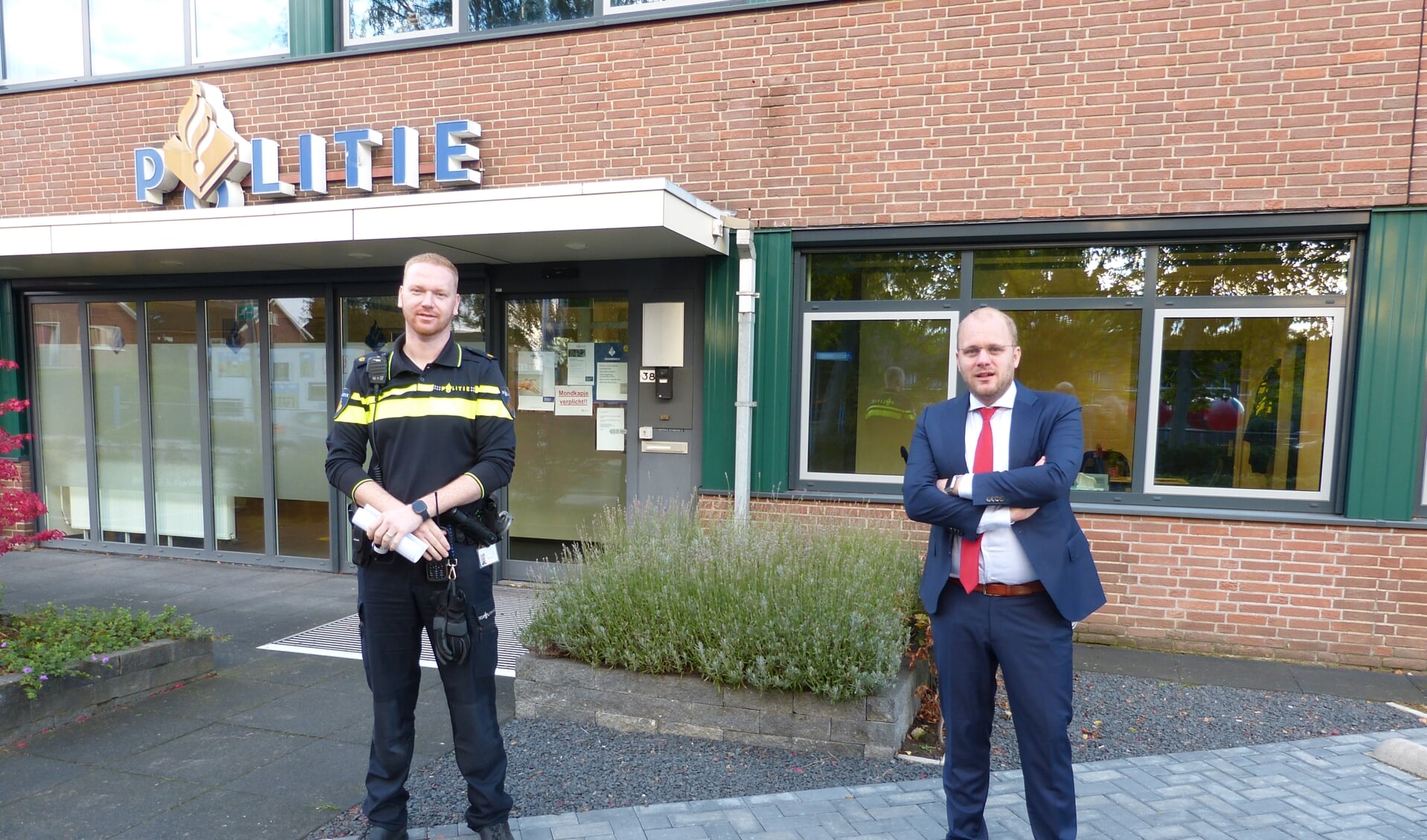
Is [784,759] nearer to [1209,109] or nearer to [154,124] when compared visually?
[1209,109]

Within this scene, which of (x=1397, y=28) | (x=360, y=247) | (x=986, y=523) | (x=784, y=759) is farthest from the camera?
(x=360, y=247)

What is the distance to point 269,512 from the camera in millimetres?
7777

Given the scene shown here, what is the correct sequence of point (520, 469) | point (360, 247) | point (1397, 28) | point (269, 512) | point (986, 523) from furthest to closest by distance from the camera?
point (269, 512) < point (520, 469) < point (360, 247) < point (1397, 28) < point (986, 523)

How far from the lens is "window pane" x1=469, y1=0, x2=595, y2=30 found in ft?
22.0

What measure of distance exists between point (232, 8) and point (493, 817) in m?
8.09

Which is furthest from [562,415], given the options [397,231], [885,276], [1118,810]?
[1118,810]

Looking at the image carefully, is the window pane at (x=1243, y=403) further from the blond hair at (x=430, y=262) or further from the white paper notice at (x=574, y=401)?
the blond hair at (x=430, y=262)

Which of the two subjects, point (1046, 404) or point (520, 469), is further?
point (520, 469)

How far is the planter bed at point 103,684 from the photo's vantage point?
3.87 metres

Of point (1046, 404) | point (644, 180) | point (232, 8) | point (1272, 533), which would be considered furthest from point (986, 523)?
point (232, 8)

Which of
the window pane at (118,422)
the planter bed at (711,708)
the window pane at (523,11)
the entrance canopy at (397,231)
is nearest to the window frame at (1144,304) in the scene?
the entrance canopy at (397,231)

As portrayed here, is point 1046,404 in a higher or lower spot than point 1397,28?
lower

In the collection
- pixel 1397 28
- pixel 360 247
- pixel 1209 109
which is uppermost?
pixel 1397 28

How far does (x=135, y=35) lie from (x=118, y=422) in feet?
12.7
